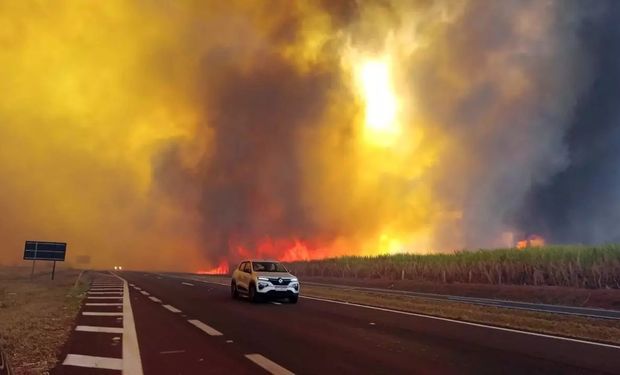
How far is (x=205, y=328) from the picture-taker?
11.3 metres

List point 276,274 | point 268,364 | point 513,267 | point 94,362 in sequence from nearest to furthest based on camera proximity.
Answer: point 268,364, point 94,362, point 276,274, point 513,267

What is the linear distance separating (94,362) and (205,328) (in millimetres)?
3901

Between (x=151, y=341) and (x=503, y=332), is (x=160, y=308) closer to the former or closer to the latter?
(x=151, y=341)

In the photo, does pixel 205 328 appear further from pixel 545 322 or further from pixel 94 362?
pixel 545 322

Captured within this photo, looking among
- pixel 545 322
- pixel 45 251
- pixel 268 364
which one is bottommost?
pixel 268 364

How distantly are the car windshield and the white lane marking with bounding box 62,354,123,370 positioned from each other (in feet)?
40.3

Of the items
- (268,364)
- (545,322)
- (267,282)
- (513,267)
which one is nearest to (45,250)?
(267,282)

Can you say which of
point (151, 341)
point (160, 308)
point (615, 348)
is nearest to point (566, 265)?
point (615, 348)

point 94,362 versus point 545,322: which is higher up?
point 545,322

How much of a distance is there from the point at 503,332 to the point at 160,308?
1086cm

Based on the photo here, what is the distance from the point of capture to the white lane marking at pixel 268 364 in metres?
6.78

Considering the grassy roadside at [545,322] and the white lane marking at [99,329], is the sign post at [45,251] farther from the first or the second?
the grassy roadside at [545,322]

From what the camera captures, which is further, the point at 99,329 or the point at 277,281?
the point at 277,281

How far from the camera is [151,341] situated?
31.2 ft
